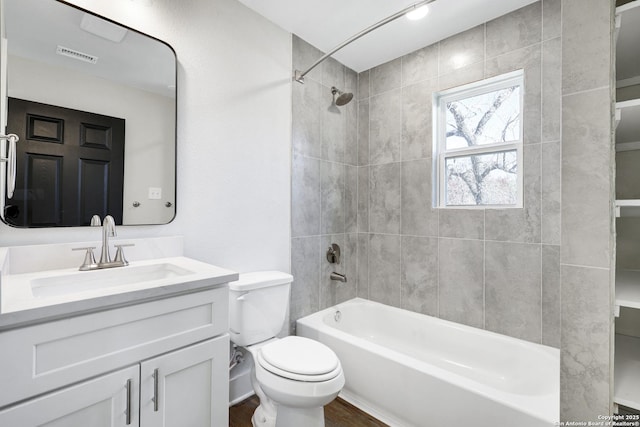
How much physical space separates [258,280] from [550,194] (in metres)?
1.81

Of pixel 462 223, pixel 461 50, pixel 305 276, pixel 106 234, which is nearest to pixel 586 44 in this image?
pixel 461 50

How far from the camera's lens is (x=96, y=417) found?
0.87 metres

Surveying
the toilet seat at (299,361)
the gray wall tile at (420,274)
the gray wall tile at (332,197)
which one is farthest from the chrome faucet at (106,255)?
the gray wall tile at (420,274)

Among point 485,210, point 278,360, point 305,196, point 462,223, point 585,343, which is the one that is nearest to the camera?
point 585,343

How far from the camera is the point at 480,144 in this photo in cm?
214

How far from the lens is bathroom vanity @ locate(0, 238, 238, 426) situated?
759 mm

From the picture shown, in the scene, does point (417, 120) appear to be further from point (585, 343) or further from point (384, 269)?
point (585, 343)

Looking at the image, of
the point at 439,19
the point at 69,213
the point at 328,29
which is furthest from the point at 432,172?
the point at 69,213

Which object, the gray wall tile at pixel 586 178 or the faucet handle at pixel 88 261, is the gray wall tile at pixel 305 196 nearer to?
the faucet handle at pixel 88 261

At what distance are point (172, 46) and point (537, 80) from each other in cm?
215

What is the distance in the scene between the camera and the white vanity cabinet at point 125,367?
0.76m

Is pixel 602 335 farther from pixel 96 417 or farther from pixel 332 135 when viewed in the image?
pixel 332 135

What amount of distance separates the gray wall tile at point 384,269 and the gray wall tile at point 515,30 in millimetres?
1522

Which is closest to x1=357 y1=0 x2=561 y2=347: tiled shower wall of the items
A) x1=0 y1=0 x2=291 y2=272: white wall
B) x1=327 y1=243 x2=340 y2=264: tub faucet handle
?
x1=327 y1=243 x2=340 y2=264: tub faucet handle
